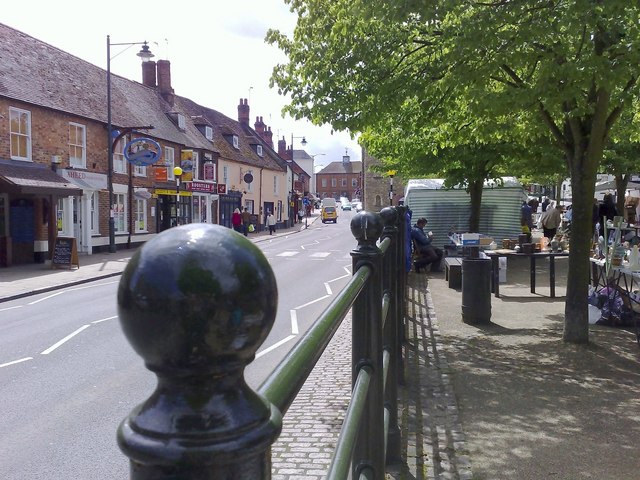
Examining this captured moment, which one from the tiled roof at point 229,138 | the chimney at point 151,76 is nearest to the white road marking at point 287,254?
the chimney at point 151,76

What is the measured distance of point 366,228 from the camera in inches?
128

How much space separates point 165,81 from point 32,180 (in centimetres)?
2019

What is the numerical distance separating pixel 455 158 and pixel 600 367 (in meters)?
11.3

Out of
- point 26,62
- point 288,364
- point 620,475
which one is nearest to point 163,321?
point 288,364

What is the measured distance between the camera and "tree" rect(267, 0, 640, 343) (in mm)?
7219

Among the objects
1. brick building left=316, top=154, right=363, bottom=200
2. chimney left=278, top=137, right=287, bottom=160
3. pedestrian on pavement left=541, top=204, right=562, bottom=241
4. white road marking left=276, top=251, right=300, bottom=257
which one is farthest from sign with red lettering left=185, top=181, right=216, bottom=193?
brick building left=316, top=154, right=363, bottom=200

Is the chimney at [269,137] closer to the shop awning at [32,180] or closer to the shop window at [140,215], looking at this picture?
the shop window at [140,215]

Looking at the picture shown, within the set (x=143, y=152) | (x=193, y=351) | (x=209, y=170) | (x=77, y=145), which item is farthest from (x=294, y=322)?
(x=209, y=170)

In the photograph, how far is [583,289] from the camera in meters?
8.09

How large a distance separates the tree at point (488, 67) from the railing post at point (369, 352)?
4.89m

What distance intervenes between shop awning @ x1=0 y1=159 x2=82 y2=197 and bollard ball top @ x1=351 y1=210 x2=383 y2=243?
62.1 feet

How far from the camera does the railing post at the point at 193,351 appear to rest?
2.50 feet

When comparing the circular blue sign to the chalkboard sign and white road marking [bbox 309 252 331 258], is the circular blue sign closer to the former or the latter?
the chalkboard sign

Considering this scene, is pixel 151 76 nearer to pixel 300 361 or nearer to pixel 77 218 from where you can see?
pixel 77 218
